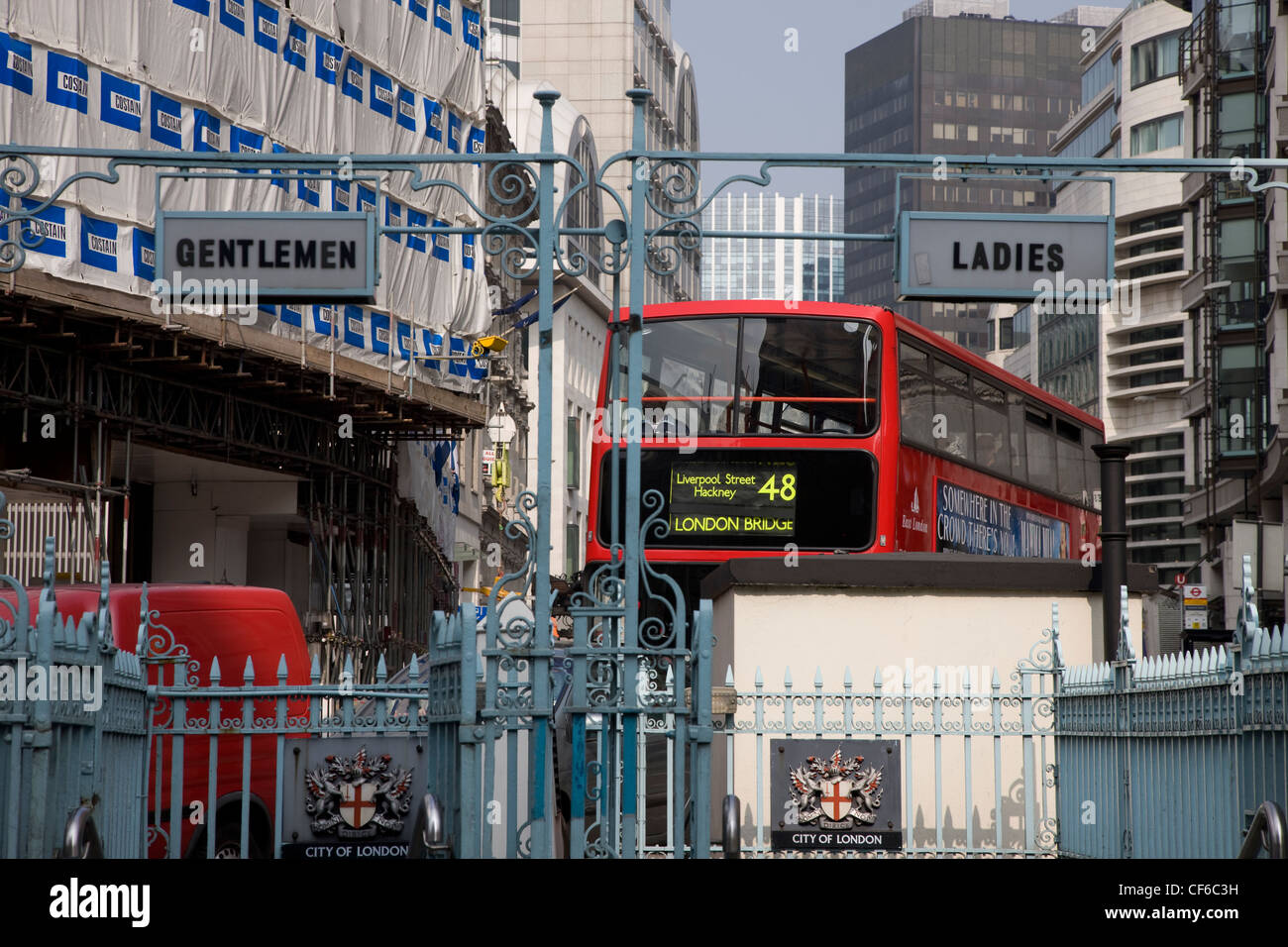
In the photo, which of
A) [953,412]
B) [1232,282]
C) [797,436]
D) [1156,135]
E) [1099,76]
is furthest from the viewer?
[1099,76]

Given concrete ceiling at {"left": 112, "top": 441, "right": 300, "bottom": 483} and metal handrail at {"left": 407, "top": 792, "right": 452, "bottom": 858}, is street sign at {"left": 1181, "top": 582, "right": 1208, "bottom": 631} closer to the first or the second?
concrete ceiling at {"left": 112, "top": 441, "right": 300, "bottom": 483}

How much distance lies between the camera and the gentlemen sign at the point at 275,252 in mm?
10195

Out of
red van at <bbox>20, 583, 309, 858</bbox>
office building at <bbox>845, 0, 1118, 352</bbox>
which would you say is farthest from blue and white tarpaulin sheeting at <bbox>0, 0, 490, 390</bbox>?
office building at <bbox>845, 0, 1118, 352</bbox>

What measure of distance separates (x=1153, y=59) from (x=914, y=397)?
8988cm

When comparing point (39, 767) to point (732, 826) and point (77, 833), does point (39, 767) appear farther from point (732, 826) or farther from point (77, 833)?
point (732, 826)

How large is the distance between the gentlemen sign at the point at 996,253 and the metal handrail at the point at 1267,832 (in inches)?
137

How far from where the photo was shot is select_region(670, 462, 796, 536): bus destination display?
18422 mm

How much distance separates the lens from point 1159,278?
106 meters

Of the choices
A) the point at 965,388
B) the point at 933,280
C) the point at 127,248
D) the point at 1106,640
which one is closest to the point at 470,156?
the point at 933,280

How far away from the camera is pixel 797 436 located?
18.7 meters

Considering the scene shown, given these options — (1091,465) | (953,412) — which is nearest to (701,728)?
(953,412)

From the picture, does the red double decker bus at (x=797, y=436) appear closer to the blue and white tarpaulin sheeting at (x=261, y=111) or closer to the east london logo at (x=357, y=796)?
the east london logo at (x=357, y=796)

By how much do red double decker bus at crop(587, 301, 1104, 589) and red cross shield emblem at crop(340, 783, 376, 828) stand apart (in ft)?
23.2
